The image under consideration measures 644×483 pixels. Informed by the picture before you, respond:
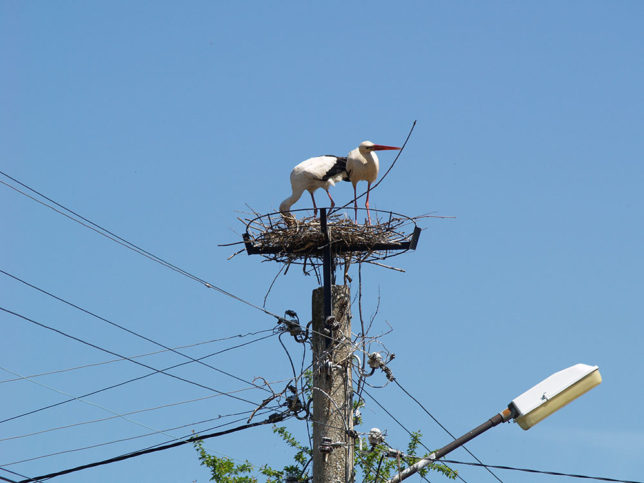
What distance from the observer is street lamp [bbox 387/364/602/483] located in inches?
416

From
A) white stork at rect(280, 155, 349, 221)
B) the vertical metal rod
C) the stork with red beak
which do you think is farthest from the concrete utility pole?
white stork at rect(280, 155, 349, 221)

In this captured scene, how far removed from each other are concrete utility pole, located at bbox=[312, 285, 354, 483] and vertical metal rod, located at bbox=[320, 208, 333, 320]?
0.07m

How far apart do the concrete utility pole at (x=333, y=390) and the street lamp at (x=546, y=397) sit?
515 millimetres

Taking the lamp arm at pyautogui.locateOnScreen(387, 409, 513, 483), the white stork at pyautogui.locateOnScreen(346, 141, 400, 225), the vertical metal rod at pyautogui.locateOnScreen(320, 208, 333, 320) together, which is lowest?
the lamp arm at pyautogui.locateOnScreen(387, 409, 513, 483)

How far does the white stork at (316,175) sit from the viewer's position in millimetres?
13680

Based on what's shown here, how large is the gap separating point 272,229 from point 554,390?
10.6 feet

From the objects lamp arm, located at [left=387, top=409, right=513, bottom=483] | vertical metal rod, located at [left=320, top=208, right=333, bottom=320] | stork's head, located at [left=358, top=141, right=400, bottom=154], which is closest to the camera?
lamp arm, located at [left=387, top=409, right=513, bottom=483]

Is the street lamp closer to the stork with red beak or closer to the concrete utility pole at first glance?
the concrete utility pole

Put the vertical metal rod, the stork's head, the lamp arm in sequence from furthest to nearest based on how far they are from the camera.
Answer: the stork's head < the vertical metal rod < the lamp arm

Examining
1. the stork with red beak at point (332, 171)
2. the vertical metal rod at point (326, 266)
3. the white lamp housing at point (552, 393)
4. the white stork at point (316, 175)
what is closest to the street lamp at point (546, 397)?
the white lamp housing at point (552, 393)

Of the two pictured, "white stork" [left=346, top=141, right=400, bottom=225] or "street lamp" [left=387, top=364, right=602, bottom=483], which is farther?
"white stork" [left=346, top=141, right=400, bottom=225]

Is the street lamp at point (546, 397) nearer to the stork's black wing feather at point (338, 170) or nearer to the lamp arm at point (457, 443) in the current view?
the lamp arm at point (457, 443)

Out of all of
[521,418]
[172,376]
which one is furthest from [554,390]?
[172,376]

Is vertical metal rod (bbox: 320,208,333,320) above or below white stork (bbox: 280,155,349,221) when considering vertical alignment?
below
